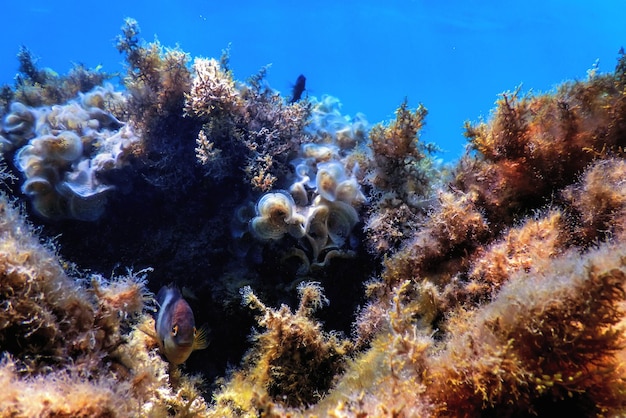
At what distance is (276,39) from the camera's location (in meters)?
73.1

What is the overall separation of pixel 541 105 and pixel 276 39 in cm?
7806

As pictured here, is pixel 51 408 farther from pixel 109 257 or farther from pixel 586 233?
pixel 586 233

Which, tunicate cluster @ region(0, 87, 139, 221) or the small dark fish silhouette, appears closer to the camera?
tunicate cluster @ region(0, 87, 139, 221)

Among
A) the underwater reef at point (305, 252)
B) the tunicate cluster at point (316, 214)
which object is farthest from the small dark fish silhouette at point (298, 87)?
the tunicate cluster at point (316, 214)

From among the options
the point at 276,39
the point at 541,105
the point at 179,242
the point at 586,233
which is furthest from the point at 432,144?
the point at 276,39

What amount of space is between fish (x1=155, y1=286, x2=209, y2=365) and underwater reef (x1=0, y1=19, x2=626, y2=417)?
196 mm

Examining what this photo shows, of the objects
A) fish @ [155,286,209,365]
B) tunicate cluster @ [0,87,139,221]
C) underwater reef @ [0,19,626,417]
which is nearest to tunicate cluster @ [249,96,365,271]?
underwater reef @ [0,19,626,417]

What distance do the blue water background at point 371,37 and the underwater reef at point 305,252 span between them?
49590 millimetres

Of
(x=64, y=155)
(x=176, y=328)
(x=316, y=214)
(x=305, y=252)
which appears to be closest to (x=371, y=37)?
(x=64, y=155)

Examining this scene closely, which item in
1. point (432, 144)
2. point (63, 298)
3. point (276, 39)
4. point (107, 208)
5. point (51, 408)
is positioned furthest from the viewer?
point (276, 39)

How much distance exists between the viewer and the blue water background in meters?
58.7

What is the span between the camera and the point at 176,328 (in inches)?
113

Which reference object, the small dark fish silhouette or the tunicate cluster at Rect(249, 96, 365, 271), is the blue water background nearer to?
the small dark fish silhouette

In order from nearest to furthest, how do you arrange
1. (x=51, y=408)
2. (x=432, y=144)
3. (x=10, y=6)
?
(x=51, y=408), (x=432, y=144), (x=10, y=6)
